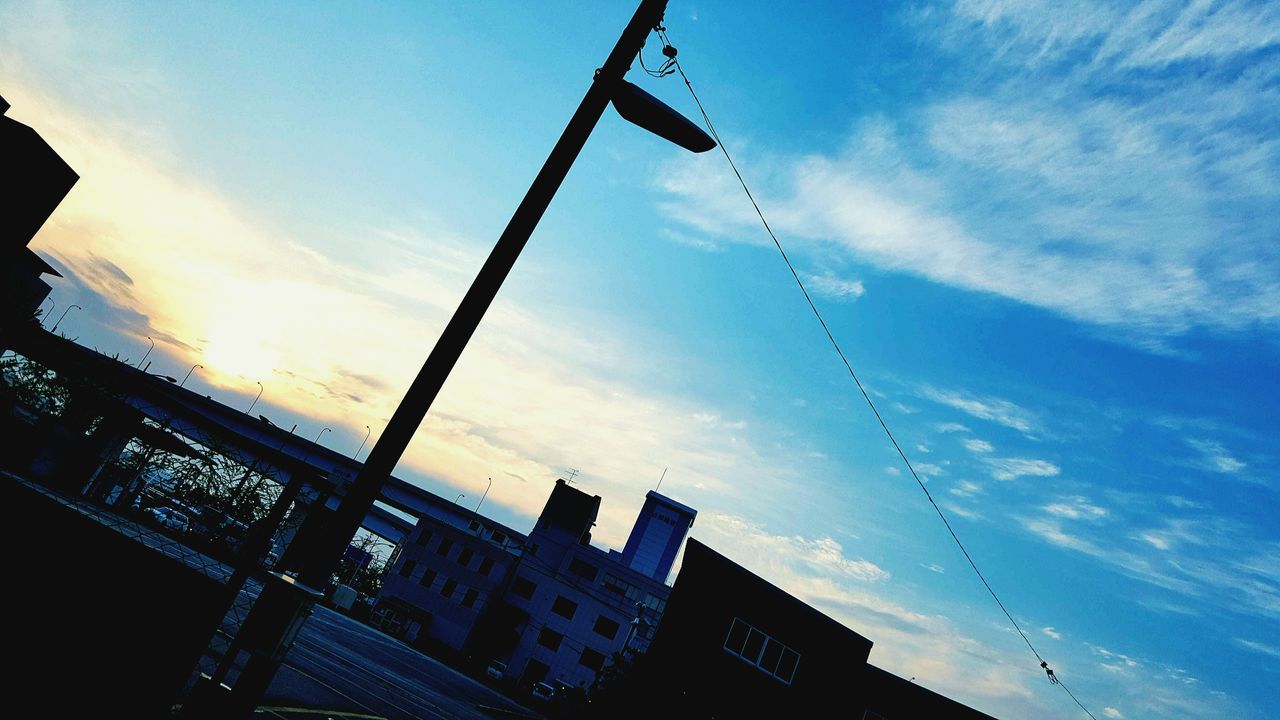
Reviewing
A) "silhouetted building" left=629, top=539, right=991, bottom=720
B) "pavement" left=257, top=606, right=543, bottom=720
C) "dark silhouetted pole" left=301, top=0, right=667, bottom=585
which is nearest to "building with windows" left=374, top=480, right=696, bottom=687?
"pavement" left=257, top=606, right=543, bottom=720

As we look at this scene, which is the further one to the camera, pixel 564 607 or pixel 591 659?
pixel 564 607

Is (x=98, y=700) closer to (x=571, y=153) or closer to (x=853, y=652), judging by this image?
(x=571, y=153)

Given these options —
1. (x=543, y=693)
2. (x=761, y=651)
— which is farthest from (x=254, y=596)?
(x=543, y=693)

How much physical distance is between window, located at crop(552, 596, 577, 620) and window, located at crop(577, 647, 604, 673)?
3.47 m

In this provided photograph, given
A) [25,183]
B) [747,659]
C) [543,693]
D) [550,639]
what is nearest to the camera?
[25,183]

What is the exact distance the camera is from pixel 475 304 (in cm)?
396

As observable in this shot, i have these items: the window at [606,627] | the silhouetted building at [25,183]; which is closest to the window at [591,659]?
the window at [606,627]

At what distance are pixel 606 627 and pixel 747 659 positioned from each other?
30.8 m

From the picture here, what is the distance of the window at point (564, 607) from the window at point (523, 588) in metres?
2.59

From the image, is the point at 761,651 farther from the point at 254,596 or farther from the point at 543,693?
the point at 543,693

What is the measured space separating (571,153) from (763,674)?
22.9m

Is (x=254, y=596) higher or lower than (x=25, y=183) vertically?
lower

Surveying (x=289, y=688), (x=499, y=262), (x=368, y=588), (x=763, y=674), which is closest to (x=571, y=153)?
(x=499, y=262)

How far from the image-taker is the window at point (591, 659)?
47469 millimetres
